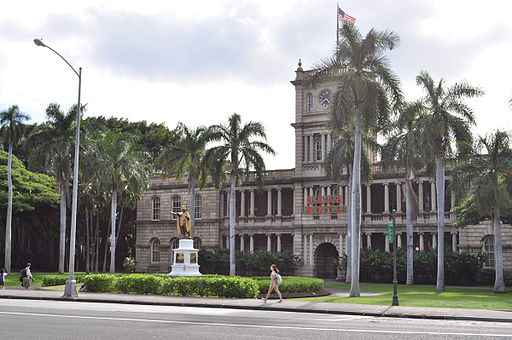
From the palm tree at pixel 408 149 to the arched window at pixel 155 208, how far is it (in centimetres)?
2705

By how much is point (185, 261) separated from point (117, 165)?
50.1 ft

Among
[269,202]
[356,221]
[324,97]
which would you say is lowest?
[356,221]

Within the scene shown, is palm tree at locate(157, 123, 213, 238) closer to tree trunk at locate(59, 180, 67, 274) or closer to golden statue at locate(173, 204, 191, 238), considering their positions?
tree trunk at locate(59, 180, 67, 274)

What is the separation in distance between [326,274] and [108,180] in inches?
815

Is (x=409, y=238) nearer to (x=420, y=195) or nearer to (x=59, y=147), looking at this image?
(x=420, y=195)

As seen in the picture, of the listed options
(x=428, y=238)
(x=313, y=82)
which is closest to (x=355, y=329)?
(x=313, y=82)

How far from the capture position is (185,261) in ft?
116

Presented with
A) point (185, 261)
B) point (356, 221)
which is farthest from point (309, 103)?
point (356, 221)

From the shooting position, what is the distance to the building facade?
1882 inches

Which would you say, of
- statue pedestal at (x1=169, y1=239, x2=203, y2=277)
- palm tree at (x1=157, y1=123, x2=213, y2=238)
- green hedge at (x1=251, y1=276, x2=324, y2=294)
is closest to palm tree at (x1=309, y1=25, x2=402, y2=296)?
green hedge at (x1=251, y1=276, x2=324, y2=294)

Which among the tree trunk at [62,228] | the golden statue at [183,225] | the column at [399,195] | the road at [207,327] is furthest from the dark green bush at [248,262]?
the road at [207,327]

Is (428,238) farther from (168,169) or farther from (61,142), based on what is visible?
(61,142)

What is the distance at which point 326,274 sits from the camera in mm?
52719

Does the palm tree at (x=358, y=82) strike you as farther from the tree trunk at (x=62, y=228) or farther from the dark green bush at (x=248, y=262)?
the tree trunk at (x=62, y=228)
